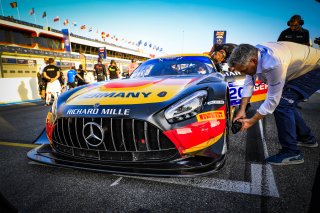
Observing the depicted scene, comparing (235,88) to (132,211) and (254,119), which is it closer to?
(254,119)

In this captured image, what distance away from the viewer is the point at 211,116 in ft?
5.82

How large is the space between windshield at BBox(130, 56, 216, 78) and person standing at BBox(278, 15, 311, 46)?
2.72 meters

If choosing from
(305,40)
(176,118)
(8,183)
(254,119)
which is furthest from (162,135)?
(305,40)

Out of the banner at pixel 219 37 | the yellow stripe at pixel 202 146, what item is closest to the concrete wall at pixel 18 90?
the yellow stripe at pixel 202 146

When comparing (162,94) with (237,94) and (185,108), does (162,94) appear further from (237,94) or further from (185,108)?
(237,94)

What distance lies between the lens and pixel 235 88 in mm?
3191

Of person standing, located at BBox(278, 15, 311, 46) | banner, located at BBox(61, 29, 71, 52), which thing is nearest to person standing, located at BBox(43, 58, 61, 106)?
person standing, located at BBox(278, 15, 311, 46)

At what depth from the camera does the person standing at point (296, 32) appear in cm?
463

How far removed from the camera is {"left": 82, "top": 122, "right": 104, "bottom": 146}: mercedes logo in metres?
1.73

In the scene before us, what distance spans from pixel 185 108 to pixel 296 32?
14.9 feet

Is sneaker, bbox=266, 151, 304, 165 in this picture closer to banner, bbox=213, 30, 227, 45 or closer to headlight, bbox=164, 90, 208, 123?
headlight, bbox=164, 90, 208, 123

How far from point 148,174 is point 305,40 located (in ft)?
16.7

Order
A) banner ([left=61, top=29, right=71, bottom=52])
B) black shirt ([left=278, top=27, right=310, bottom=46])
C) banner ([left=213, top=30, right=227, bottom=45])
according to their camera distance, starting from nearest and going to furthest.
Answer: black shirt ([left=278, top=27, right=310, bottom=46]) → banner ([left=213, top=30, right=227, bottom=45]) → banner ([left=61, top=29, right=71, bottom=52])

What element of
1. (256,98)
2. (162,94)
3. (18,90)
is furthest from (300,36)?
(18,90)
